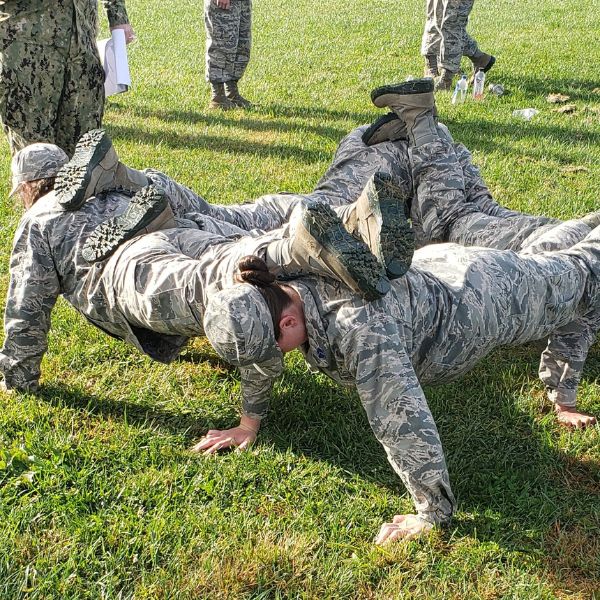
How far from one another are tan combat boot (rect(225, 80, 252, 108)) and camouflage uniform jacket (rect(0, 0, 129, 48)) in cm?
410

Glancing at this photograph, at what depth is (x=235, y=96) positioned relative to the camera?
9.16 metres

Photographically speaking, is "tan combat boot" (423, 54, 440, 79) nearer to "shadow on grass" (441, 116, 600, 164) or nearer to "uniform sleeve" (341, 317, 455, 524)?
"shadow on grass" (441, 116, 600, 164)

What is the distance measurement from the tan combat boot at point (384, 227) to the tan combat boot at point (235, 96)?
239 inches

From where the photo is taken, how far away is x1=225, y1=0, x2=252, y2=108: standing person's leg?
8.99 metres

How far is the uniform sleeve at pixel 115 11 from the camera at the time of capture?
19.3ft

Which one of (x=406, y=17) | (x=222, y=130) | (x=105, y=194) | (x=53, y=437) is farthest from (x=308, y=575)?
(x=406, y=17)

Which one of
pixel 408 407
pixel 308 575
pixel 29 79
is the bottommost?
pixel 308 575

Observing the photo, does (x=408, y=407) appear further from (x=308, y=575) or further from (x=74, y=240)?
(x=74, y=240)

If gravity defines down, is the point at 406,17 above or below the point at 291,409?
above

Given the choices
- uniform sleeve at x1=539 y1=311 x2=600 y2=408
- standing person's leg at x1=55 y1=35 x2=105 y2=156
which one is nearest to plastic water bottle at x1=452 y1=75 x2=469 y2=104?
standing person's leg at x1=55 y1=35 x2=105 y2=156

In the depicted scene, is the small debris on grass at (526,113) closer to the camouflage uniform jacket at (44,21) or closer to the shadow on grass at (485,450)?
the shadow on grass at (485,450)

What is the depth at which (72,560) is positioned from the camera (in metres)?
2.89

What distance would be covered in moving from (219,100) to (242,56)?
1.96 ft

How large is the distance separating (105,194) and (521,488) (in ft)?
8.33
